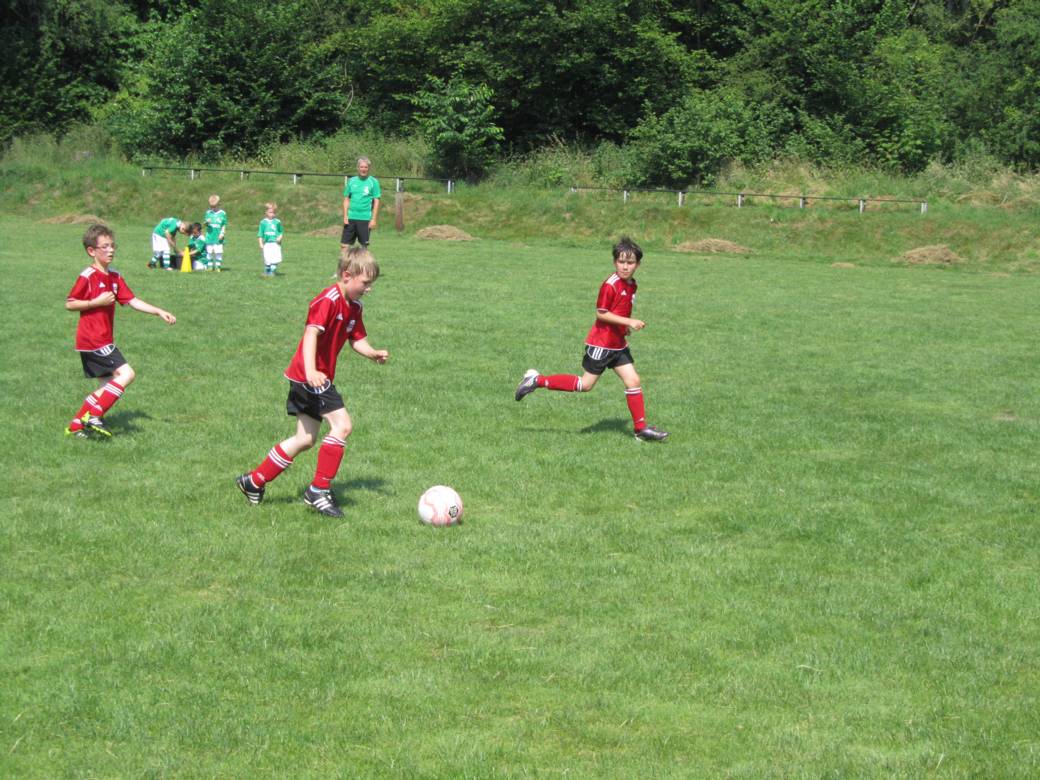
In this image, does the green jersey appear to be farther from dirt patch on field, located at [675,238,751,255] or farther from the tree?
the tree

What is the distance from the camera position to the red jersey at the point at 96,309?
10164 mm

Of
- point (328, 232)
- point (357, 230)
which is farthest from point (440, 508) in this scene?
point (328, 232)

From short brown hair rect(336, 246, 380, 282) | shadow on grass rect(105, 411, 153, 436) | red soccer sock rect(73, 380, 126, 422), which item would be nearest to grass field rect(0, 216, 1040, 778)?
shadow on grass rect(105, 411, 153, 436)

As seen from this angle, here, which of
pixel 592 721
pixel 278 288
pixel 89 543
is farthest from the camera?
pixel 278 288

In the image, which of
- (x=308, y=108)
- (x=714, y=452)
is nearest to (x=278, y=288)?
(x=714, y=452)

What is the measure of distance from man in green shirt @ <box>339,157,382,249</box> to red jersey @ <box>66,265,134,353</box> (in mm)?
12219

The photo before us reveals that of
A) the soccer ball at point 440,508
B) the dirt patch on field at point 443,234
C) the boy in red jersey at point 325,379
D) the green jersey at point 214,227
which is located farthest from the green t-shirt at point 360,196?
the soccer ball at point 440,508

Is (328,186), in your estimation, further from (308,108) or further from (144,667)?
(144,667)

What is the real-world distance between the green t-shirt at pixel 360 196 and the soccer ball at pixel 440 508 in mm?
15687

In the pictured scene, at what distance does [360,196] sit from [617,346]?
1301 centimetres

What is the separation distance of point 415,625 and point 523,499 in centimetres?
263

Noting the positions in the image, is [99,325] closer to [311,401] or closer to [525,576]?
[311,401]

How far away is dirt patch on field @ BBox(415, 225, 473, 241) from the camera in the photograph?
37062 mm

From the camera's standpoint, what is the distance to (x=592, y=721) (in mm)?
4965
